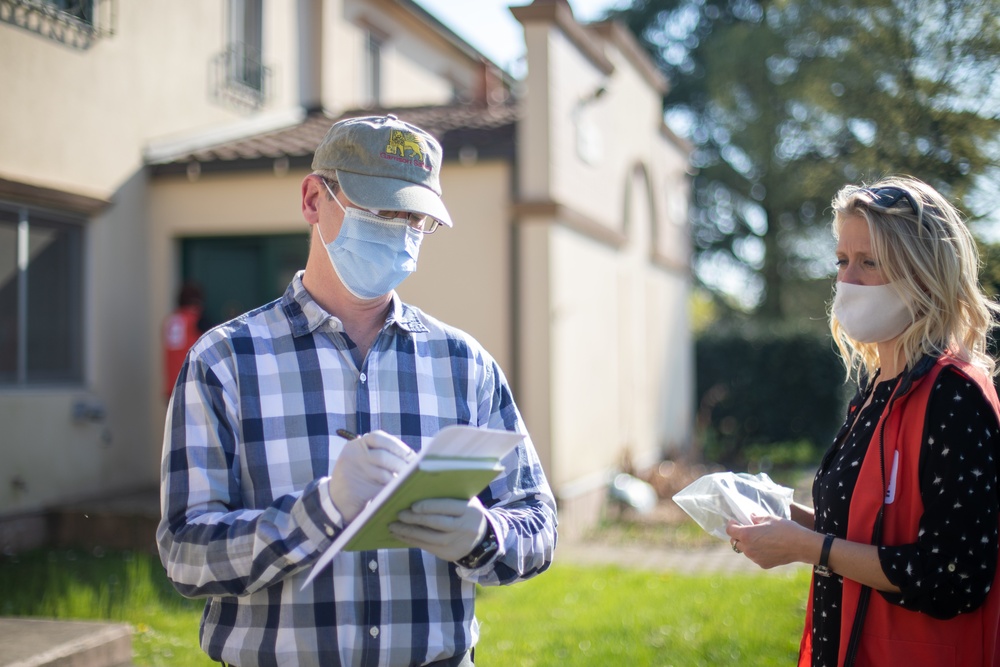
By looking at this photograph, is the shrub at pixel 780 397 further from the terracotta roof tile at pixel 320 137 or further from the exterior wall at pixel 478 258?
the exterior wall at pixel 478 258

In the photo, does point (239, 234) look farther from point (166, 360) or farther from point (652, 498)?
point (652, 498)

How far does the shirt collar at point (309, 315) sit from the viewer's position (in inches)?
92.4

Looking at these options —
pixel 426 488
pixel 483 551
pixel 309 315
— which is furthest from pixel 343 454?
pixel 309 315

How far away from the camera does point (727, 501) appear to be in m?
2.71

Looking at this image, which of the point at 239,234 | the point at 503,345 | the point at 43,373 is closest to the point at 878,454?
the point at 503,345

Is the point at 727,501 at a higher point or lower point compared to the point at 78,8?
lower

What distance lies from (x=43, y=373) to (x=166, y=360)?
1156 millimetres

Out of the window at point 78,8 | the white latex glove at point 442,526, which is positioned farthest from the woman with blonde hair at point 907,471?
the window at point 78,8

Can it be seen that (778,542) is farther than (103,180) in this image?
No

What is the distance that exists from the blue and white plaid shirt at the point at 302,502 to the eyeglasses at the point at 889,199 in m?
1.17

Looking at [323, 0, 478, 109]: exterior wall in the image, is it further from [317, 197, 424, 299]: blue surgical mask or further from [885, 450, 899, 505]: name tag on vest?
[885, 450, 899, 505]: name tag on vest

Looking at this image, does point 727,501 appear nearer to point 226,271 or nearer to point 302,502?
point 302,502

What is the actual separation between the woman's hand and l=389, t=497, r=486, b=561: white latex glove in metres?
0.86

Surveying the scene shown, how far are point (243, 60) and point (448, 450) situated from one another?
35.1ft
